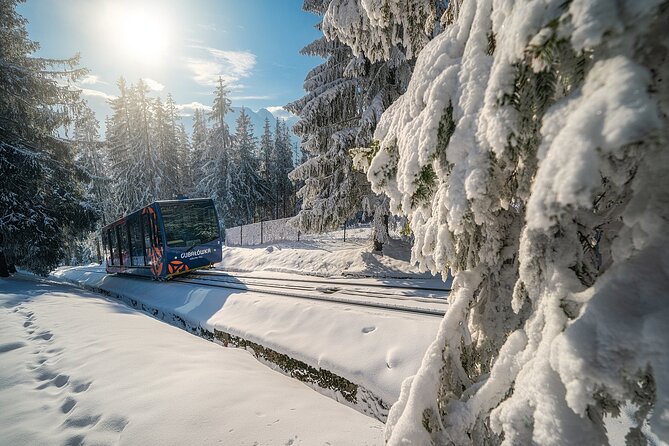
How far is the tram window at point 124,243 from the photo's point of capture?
14312mm

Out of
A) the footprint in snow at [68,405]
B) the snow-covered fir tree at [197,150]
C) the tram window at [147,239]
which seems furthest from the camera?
the snow-covered fir tree at [197,150]

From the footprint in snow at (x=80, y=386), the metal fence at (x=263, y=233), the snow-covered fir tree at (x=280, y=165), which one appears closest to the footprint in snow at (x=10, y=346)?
the footprint in snow at (x=80, y=386)

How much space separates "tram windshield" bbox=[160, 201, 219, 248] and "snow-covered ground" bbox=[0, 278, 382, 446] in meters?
6.41

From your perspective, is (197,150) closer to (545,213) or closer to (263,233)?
(263,233)

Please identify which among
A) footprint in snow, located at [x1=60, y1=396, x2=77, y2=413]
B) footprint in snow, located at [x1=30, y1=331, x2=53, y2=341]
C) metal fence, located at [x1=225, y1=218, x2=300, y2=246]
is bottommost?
footprint in snow, located at [x1=60, y1=396, x2=77, y2=413]

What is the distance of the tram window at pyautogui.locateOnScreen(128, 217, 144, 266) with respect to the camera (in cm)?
1291

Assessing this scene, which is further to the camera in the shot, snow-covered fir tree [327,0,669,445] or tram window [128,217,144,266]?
tram window [128,217,144,266]

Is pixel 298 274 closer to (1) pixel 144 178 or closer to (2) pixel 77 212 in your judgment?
(2) pixel 77 212

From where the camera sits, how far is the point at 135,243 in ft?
44.1

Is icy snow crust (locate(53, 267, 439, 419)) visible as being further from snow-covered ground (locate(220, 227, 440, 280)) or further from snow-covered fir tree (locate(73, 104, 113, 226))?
snow-covered fir tree (locate(73, 104, 113, 226))

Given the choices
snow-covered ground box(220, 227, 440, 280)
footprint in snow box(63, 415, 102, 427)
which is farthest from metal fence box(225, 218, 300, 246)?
footprint in snow box(63, 415, 102, 427)

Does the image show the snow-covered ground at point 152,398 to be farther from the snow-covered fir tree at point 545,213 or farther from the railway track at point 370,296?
the railway track at point 370,296

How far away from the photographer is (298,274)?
1420 centimetres

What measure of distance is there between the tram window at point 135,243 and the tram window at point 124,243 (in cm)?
63
